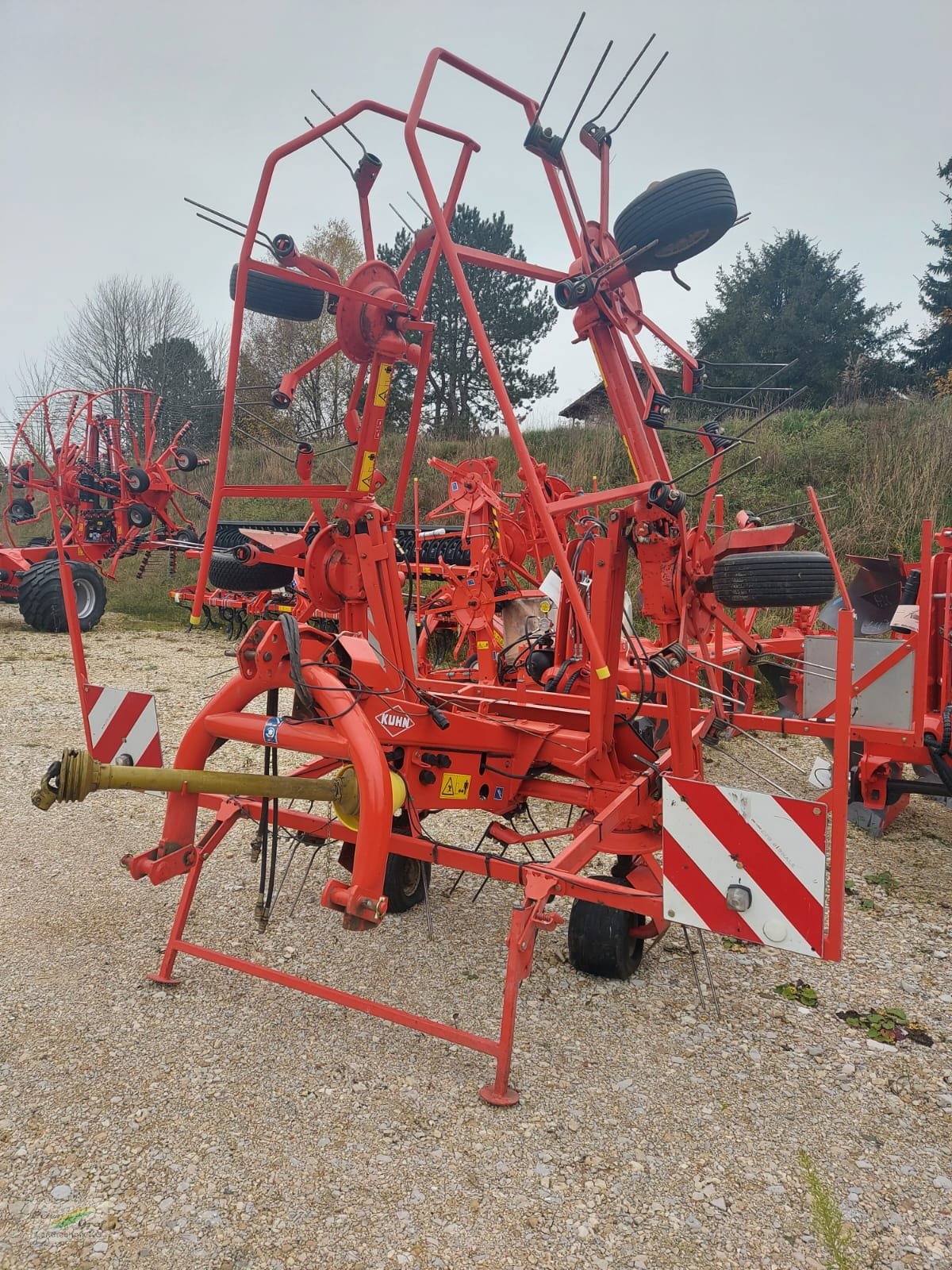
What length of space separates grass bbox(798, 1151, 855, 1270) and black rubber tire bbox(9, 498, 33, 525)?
46.9ft

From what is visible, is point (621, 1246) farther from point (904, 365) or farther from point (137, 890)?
point (904, 365)

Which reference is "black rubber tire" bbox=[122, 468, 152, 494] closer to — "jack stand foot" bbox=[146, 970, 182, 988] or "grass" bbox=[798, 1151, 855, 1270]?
"jack stand foot" bbox=[146, 970, 182, 988]

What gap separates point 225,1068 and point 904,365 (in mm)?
24389

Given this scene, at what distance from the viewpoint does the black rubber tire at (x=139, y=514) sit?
12.4 metres

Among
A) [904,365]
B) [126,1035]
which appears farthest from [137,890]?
[904,365]

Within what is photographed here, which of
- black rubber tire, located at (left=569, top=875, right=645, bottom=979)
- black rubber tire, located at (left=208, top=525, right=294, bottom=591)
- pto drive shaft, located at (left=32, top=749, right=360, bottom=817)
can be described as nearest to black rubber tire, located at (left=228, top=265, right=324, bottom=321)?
black rubber tire, located at (left=208, top=525, right=294, bottom=591)

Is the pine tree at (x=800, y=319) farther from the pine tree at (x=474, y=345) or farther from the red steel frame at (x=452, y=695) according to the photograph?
the red steel frame at (x=452, y=695)

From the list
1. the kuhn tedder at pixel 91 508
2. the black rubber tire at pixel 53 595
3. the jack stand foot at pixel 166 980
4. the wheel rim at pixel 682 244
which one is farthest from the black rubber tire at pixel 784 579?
the black rubber tire at pixel 53 595

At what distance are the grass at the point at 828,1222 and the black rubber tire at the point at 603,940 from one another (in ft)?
3.38

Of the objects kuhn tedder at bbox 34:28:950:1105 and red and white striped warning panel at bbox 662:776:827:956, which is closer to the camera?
red and white striped warning panel at bbox 662:776:827:956

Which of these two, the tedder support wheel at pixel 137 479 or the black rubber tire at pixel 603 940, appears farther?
the tedder support wheel at pixel 137 479

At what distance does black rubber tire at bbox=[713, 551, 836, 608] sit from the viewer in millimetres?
2680

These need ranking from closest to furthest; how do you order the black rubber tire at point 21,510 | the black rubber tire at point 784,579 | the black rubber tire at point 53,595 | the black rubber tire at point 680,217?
the black rubber tire at point 784,579 < the black rubber tire at point 680,217 < the black rubber tire at point 53,595 < the black rubber tire at point 21,510

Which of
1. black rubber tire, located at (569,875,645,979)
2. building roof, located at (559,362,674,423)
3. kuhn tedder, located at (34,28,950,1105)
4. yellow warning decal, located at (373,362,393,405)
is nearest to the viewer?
kuhn tedder, located at (34,28,950,1105)
